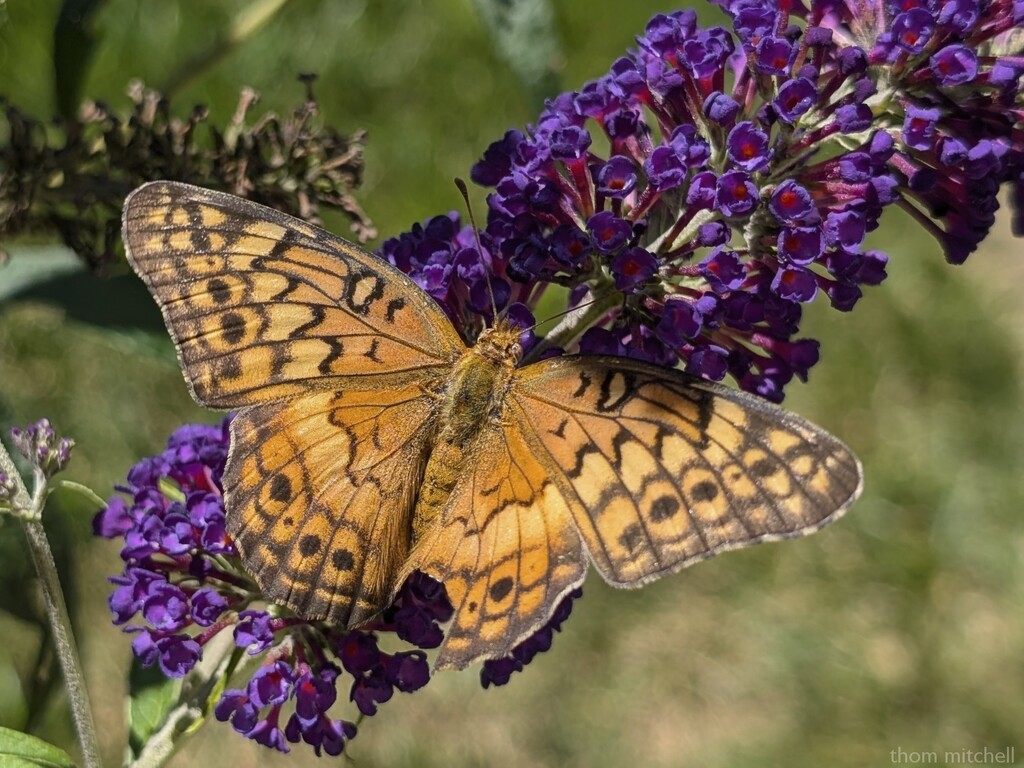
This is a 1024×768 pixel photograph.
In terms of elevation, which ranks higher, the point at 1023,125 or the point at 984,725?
the point at 1023,125

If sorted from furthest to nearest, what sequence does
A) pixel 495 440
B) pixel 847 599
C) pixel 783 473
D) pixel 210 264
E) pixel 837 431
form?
pixel 837 431
pixel 847 599
pixel 495 440
pixel 210 264
pixel 783 473

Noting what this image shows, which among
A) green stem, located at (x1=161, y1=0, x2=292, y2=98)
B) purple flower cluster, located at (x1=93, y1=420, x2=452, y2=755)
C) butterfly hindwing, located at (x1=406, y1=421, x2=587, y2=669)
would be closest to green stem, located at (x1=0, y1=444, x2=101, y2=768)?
purple flower cluster, located at (x1=93, y1=420, x2=452, y2=755)

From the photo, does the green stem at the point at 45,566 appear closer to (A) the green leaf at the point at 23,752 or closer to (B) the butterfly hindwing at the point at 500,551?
(A) the green leaf at the point at 23,752

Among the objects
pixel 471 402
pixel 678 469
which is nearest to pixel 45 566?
pixel 471 402

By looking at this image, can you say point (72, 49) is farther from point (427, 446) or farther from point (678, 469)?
point (678, 469)

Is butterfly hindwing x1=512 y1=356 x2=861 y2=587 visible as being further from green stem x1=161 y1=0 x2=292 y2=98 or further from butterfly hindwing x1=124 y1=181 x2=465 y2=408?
green stem x1=161 y1=0 x2=292 y2=98

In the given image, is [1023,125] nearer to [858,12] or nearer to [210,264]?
[858,12]

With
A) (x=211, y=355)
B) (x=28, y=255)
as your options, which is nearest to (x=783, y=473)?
(x=211, y=355)
